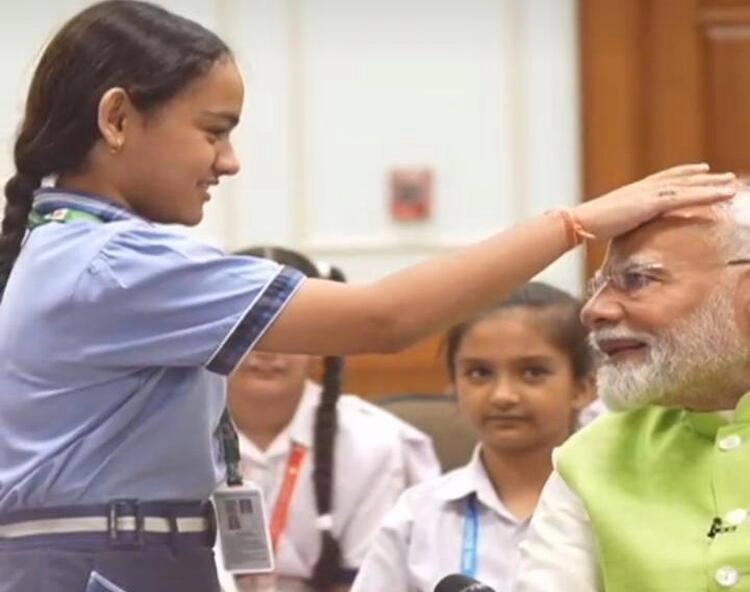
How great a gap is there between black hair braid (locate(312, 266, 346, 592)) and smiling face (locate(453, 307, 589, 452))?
277 millimetres

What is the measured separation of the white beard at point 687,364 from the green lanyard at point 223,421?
38cm

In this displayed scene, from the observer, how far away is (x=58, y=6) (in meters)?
4.57

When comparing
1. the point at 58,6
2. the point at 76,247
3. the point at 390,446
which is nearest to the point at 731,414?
the point at 76,247

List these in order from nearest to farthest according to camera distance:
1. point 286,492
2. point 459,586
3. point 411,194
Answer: point 459,586 < point 286,492 < point 411,194

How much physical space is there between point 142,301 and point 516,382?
1.13 m

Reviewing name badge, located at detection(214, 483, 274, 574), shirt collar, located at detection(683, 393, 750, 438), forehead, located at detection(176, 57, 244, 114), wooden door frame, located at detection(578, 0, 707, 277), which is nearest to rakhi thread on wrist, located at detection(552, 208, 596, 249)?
shirt collar, located at detection(683, 393, 750, 438)

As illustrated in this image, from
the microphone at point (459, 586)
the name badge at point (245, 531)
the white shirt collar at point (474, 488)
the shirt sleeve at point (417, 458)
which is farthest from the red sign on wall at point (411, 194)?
the microphone at point (459, 586)

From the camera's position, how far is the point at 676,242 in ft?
5.85

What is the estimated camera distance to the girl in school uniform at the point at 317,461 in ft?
9.65

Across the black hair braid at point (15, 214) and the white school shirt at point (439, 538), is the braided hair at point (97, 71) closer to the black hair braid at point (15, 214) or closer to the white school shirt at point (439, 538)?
the black hair braid at point (15, 214)

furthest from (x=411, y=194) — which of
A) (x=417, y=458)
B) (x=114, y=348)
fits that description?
(x=114, y=348)

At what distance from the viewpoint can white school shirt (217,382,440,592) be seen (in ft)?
9.66

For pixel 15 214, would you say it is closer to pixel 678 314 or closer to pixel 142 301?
pixel 142 301

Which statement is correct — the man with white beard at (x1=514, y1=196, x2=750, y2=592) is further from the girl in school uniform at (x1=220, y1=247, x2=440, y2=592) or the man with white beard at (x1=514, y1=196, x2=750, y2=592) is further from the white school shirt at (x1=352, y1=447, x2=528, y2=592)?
the girl in school uniform at (x1=220, y1=247, x2=440, y2=592)
